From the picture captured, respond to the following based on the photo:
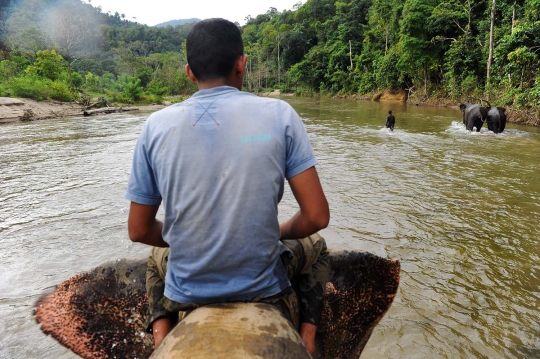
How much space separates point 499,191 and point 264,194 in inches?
250

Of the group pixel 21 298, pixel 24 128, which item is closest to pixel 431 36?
pixel 24 128

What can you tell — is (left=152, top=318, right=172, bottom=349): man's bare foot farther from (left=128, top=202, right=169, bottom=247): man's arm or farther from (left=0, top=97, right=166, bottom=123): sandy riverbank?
(left=0, top=97, right=166, bottom=123): sandy riverbank

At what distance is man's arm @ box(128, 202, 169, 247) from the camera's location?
4.78ft

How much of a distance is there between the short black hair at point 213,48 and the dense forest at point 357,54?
46.1 feet

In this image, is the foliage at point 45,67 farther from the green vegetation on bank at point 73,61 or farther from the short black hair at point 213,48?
the short black hair at point 213,48

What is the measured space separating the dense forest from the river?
25.3 feet

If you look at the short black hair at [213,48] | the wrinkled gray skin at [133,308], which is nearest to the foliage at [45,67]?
the wrinkled gray skin at [133,308]

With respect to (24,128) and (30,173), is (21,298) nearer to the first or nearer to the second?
(30,173)

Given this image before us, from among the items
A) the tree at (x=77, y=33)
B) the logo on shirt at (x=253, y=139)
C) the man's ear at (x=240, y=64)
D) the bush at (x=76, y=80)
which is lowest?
the logo on shirt at (x=253, y=139)

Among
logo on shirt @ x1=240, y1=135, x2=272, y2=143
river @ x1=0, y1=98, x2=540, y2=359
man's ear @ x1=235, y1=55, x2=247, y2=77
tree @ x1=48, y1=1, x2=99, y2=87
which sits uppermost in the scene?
tree @ x1=48, y1=1, x2=99, y2=87

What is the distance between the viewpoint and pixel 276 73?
63844mm

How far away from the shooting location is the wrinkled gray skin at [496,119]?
480 inches

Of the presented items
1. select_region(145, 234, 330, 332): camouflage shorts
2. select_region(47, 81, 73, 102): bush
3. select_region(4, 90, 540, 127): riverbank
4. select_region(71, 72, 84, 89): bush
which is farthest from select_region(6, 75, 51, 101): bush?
select_region(145, 234, 330, 332): camouflage shorts

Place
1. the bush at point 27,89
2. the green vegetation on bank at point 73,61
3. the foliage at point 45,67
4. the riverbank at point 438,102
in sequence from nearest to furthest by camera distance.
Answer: the riverbank at point 438,102 < the bush at point 27,89 < the green vegetation on bank at point 73,61 < the foliage at point 45,67
